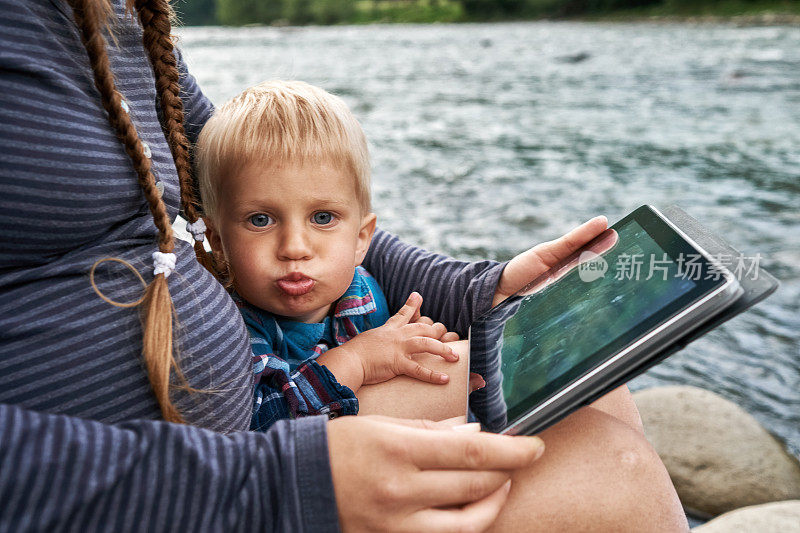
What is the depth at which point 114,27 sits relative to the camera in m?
0.96

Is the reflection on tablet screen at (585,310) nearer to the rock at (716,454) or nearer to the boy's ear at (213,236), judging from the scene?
the boy's ear at (213,236)

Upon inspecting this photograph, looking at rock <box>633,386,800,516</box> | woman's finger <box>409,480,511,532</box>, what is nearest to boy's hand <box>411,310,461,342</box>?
woman's finger <box>409,480,511,532</box>

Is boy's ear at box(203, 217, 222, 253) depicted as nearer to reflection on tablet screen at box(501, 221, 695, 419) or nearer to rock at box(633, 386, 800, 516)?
reflection on tablet screen at box(501, 221, 695, 419)

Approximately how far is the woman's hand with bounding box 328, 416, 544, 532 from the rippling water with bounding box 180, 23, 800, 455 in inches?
39.5

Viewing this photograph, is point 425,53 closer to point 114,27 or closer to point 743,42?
point 743,42

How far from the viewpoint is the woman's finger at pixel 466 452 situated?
71cm

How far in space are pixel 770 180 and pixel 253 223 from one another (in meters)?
5.17

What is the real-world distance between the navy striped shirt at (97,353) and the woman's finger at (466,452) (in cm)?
9

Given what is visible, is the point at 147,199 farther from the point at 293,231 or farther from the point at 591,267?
the point at 591,267

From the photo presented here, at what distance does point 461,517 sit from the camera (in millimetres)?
719

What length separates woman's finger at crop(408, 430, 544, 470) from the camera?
2.31 ft

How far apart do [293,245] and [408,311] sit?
243mm

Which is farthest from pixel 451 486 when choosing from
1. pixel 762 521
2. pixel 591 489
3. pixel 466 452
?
pixel 762 521

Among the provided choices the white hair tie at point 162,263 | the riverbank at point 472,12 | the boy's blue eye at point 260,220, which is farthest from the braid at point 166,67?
the riverbank at point 472,12
